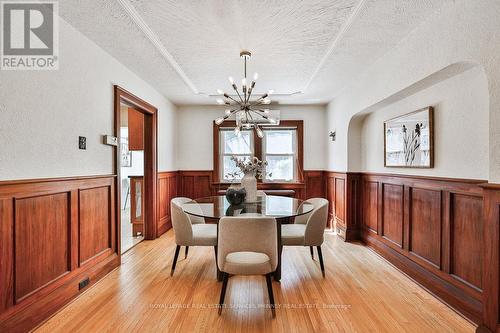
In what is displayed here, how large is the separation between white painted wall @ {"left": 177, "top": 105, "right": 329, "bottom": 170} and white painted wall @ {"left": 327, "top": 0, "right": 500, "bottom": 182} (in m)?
1.71

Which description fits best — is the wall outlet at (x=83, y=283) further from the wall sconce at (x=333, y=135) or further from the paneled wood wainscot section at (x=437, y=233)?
the wall sconce at (x=333, y=135)

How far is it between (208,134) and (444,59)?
438 cm

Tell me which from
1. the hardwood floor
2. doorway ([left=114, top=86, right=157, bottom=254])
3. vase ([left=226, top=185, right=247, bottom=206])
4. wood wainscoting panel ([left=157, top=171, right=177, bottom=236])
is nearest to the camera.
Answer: the hardwood floor

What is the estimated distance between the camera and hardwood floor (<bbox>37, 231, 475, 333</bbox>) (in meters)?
2.06

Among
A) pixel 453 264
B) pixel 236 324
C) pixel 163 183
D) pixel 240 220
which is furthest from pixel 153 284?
pixel 453 264

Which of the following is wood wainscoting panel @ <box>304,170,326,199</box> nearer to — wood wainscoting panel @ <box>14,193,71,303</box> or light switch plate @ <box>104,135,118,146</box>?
light switch plate @ <box>104,135,118,146</box>

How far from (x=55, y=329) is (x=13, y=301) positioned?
37cm

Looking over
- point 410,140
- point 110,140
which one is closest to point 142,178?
point 110,140

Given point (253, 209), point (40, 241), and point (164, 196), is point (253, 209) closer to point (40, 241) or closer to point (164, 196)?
point (40, 241)

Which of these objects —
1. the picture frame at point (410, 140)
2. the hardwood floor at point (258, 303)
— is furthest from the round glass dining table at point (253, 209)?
the picture frame at point (410, 140)

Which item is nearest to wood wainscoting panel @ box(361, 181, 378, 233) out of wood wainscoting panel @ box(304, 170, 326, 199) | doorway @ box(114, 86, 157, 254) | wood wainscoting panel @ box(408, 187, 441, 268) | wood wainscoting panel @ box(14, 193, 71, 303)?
wood wainscoting panel @ box(408, 187, 441, 268)

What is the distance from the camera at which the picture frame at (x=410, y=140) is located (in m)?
2.69

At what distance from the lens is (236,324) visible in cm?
208

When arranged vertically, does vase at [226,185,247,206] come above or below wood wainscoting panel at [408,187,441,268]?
above
